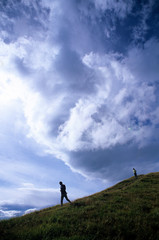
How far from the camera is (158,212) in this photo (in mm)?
8477

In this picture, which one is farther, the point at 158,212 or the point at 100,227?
the point at 158,212

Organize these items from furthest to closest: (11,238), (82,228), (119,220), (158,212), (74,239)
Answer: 1. (158,212)
2. (119,220)
3. (82,228)
4. (11,238)
5. (74,239)

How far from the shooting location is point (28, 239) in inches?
218

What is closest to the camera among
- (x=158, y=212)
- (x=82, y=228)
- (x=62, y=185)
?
(x=82, y=228)

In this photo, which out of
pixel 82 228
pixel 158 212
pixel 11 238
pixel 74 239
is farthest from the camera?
pixel 158 212

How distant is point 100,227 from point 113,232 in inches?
25.8

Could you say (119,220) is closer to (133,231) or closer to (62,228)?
(133,231)

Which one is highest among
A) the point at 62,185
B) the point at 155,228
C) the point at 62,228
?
the point at 62,185

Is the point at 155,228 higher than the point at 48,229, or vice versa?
the point at 48,229

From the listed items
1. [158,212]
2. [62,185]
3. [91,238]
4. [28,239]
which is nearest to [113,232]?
[91,238]

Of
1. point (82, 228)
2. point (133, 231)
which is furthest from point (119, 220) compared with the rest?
point (82, 228)

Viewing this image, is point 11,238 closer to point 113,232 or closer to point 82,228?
Answer: point 82,228

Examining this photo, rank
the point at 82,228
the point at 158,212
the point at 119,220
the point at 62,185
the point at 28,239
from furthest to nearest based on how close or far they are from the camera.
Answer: the point at 62,185
the point at 158,212
the point at 119,220
the point at 82,228
the point at 28,239

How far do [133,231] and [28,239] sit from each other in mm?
4562
